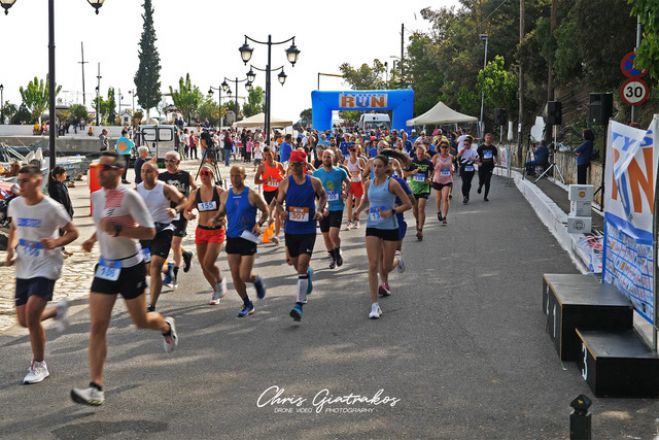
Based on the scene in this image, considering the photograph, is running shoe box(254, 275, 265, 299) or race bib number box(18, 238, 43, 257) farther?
running shoe box(254, 275, 265, 299)

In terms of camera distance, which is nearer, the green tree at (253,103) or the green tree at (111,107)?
the green tree at (111,107)

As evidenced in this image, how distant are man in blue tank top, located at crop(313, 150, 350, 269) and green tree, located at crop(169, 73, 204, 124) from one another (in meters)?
109

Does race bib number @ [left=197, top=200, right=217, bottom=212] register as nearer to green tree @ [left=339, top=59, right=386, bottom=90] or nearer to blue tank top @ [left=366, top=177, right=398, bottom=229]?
blue tank top @ [left=366, top=177, right=398, bottom=229]

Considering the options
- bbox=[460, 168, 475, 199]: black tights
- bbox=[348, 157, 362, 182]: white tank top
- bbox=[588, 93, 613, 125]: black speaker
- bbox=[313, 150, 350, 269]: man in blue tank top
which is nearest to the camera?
bbox=[313, 150, 350, 269]: man in blue tank top

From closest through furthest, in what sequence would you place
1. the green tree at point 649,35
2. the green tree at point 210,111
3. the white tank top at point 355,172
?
the green tree at point 649,35
the white tank top at point 355,172
the green tree at point 210,111

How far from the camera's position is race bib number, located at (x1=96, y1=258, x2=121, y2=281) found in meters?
6.44

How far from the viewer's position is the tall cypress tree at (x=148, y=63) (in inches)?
4498

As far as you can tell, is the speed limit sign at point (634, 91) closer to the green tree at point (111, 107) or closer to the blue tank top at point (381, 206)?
the blue tank top at point (381, 206)

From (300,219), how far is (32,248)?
131 inches

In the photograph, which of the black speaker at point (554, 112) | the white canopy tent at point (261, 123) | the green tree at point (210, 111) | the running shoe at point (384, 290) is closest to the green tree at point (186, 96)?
the green tree at point (210, 111)

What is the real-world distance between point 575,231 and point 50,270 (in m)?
9.80

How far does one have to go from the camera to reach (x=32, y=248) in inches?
278

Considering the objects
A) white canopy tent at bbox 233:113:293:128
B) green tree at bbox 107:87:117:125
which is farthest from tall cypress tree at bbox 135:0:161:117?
white canopy tent at bbox 233:113:293:128

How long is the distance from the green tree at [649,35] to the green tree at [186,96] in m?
108
